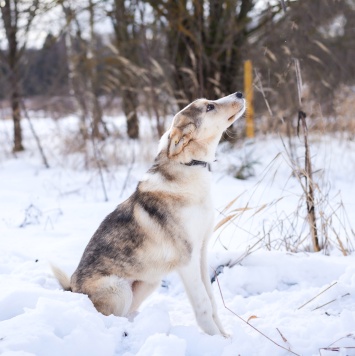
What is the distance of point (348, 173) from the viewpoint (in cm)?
681

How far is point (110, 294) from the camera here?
270 centimetres

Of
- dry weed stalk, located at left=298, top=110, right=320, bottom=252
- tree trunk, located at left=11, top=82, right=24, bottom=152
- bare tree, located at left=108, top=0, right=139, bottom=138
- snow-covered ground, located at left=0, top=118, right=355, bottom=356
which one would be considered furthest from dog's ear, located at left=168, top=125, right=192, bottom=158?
tree trunk, located at left=11, top=82, right=24, bottom=152

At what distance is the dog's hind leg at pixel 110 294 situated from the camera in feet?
8.81

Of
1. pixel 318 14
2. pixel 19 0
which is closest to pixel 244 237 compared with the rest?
pixel 19 0

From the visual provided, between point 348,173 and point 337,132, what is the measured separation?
191 cm

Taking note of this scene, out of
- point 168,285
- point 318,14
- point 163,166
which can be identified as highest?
point 318,14

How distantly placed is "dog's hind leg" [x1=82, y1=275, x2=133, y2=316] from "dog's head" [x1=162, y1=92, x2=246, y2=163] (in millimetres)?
846

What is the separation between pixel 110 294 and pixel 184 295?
0.98 metres

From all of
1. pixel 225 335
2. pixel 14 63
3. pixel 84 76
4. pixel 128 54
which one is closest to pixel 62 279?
pixel 225 335

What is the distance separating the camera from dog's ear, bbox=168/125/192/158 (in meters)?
2.87

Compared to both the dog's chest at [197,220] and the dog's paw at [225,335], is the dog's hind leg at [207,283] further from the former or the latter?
the dog's chest at [197,220]

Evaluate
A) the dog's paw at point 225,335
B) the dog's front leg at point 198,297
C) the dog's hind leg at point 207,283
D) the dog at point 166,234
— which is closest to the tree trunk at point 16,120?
the dog at point 166,234

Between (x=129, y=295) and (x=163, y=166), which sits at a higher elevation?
(x=163, y=166)

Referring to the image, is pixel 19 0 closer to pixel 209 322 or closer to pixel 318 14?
pixel 318 14
